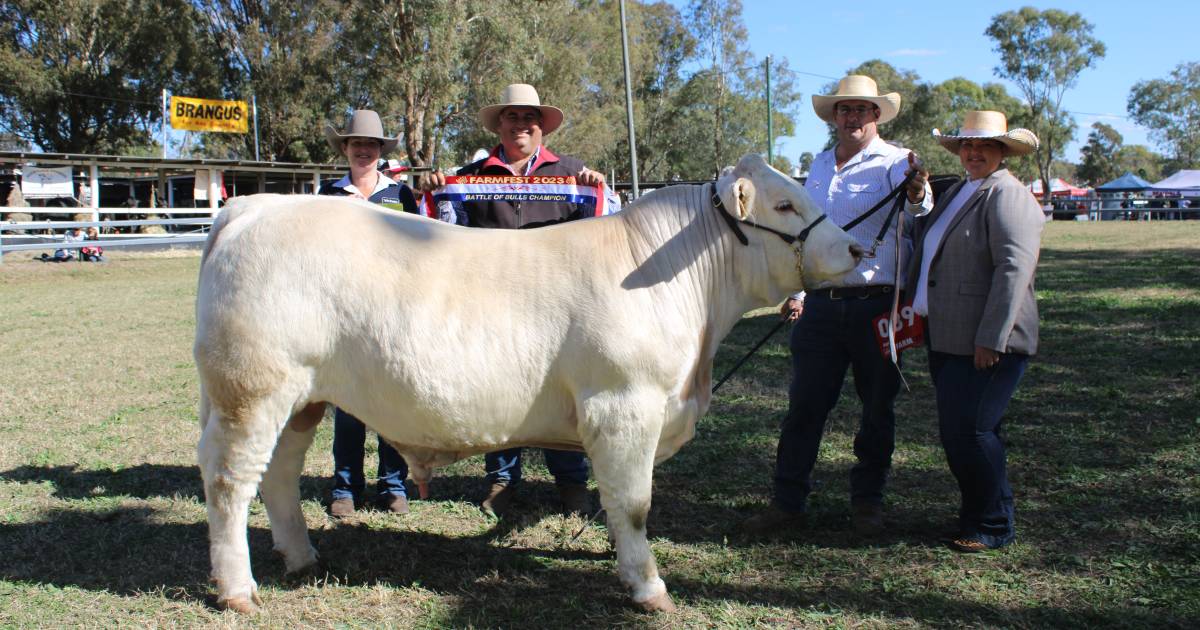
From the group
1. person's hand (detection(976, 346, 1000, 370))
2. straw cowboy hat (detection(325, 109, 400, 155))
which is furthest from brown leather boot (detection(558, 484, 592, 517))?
straw cowboy hat (detection(325, 109, 400, 155))

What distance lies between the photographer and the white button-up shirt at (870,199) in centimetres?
464

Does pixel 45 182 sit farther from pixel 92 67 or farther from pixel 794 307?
pixel 794 307

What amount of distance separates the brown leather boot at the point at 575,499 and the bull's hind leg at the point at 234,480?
197cm

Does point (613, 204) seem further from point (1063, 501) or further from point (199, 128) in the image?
point (199, 128)

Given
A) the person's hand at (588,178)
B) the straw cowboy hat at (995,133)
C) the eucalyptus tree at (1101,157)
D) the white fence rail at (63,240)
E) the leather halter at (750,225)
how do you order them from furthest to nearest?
1. the eucalyptus tree at (1101,157)
2. the white fence rail at (63,240)
3. the person's hand at (588,178)
4. the straw cowboy hat at (995,133)
5. the leather halter at (750,225)

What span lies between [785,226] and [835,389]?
139cm

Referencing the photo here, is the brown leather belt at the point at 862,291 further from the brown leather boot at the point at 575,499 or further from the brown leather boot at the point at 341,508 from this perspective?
the brown leather boot at the point at 341,508

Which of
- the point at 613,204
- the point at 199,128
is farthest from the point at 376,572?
the point at 199,128

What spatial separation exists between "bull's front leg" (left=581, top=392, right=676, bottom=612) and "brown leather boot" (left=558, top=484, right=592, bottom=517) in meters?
1.37

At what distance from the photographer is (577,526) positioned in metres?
5.09

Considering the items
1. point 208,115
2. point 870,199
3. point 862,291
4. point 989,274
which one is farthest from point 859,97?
point 208,115

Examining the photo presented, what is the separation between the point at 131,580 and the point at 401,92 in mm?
31977

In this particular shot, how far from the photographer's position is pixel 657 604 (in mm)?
3900

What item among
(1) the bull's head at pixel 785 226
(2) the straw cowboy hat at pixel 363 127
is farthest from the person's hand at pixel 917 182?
(2) the straw cowboy hat at pixel 363 127
